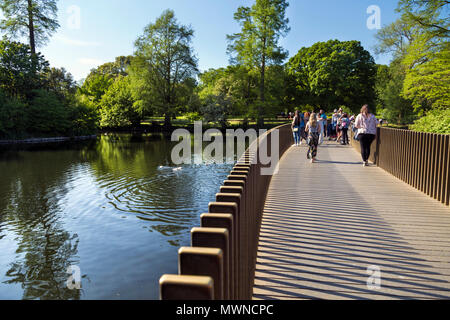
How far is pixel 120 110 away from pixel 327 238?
5741 cm

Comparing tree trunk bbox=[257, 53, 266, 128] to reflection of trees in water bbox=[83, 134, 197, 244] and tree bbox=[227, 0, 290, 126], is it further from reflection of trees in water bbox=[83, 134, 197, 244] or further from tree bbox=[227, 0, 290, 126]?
reflection of trees in water bbox=[83, 134, 197, 244]

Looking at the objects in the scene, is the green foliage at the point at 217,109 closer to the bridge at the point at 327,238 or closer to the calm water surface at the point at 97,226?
the calm water surface at the point at 97,226

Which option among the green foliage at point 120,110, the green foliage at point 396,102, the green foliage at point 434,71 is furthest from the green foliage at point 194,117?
the green foliage at point 434,71

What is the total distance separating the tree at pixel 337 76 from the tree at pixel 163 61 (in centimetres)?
2039

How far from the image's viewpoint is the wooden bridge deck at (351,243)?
377 centimetres

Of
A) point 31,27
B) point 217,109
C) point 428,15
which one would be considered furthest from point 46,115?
point 428,15

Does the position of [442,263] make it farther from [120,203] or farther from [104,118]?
[104,118]

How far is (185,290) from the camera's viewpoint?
5.42 ft

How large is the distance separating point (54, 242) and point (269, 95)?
49.7 m

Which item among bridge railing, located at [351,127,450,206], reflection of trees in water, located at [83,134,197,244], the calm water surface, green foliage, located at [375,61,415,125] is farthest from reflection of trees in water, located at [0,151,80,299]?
green foliage, located at [375,61,415,125]

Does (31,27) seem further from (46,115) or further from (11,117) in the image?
(11,117)

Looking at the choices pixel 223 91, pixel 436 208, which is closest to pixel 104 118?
pixel 223 91

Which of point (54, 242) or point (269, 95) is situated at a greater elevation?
point (269, 95)

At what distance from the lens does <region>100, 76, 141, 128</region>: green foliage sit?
192 ft
